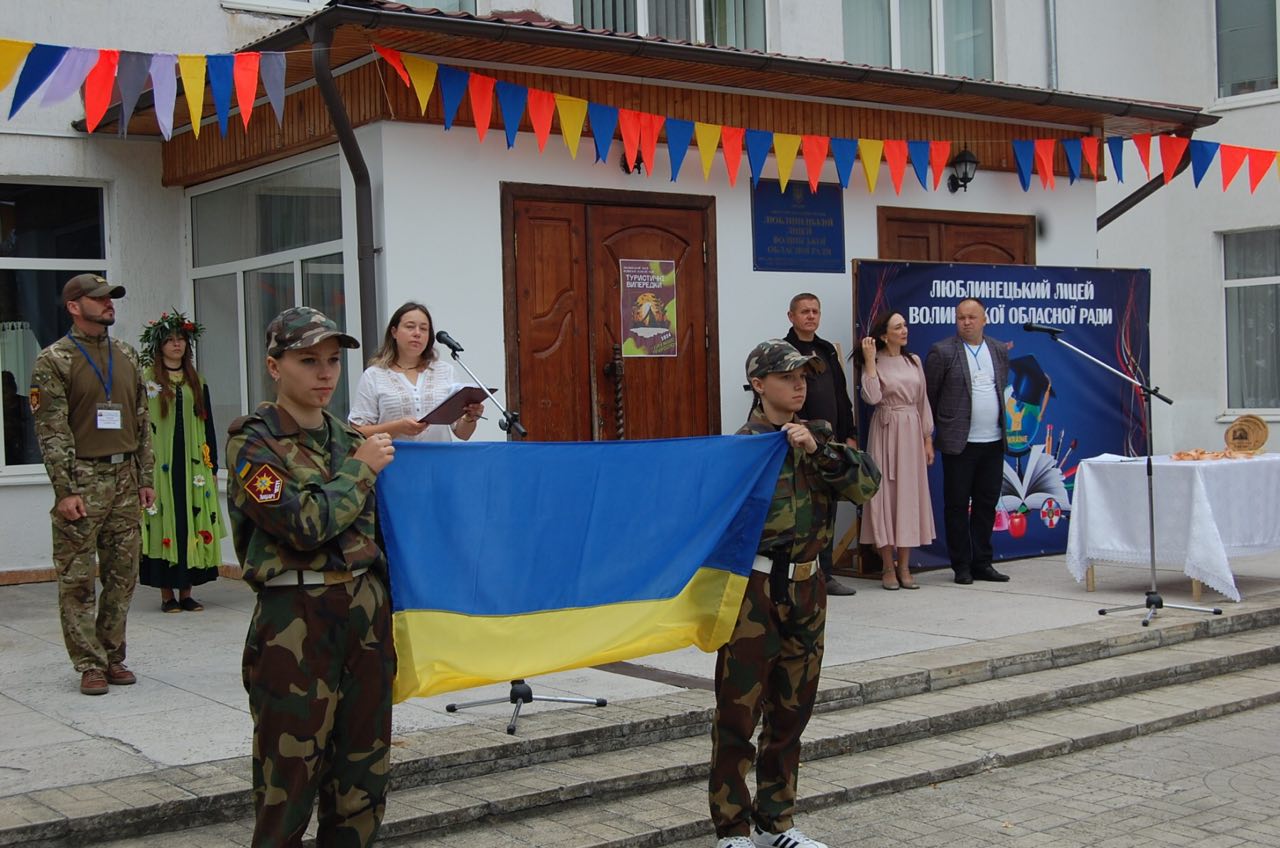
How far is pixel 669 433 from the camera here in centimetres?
1052

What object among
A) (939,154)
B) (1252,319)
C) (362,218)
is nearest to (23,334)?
(362,218)

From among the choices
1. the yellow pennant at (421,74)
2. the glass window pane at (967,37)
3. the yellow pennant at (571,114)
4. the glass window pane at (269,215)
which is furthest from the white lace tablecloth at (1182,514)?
the glass window pane at (967,37)

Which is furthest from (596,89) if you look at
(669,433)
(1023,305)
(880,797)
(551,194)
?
(880,797)

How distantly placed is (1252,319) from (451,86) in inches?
519

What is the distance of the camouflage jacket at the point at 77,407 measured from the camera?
7.08 metres

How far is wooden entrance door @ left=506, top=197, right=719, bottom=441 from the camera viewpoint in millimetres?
9703

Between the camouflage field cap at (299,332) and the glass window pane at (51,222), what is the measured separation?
27.0ft

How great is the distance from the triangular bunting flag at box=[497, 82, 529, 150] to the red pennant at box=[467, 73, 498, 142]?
7 centimetres

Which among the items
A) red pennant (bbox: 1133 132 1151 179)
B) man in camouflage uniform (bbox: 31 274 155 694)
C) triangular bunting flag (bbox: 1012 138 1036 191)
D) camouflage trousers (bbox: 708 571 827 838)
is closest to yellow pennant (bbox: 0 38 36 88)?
man in camouflage uniform (bbox: 31 274 155 694)

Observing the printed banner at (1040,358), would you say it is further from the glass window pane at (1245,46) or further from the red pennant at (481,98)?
the glass window pane at (1245,46)

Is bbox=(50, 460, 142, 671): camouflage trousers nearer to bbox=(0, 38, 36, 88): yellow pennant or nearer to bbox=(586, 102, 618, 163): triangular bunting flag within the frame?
bbox=(0, 38, 36, 88): yellow pennant

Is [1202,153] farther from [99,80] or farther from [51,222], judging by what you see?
[51,222]

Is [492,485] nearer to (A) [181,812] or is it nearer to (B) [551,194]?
(A) [181,812]

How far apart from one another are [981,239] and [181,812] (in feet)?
29.5
